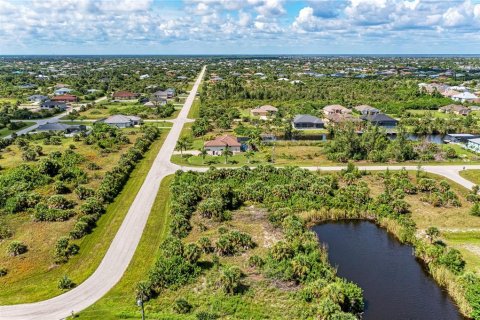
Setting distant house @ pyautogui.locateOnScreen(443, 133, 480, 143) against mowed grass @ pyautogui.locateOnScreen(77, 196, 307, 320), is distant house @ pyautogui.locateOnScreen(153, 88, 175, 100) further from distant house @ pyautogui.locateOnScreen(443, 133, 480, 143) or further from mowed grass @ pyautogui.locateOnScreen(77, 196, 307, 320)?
mowed grass @ pyautogui.locateOnScreen(77, 196, 307, 320)

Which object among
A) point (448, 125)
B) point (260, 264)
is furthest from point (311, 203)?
point (448, 125)

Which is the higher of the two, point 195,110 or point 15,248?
point 195,110

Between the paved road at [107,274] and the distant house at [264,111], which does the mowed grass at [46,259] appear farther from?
the distant house at [264,111]

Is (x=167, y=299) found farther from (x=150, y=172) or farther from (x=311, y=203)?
(x=150, y=172)

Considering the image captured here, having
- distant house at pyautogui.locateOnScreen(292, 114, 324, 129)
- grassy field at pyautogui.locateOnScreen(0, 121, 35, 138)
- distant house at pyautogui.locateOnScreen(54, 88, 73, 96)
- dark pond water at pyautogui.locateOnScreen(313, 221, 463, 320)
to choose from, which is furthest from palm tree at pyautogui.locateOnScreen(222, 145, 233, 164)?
distant house at pyautogui.locateOnScreen(54, 88, 73, 96)

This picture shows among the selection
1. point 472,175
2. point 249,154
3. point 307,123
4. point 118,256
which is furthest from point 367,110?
point 118,256

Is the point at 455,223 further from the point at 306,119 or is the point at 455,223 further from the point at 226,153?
the point at 306,119

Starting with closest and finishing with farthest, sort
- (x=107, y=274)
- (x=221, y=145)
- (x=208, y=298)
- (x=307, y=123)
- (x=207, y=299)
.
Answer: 1. (x=207, y=299)
2. (x=208, y=298)
3. (x=107, y=274)
4. (x=221, y=145)
5. (x=307, y=123)
